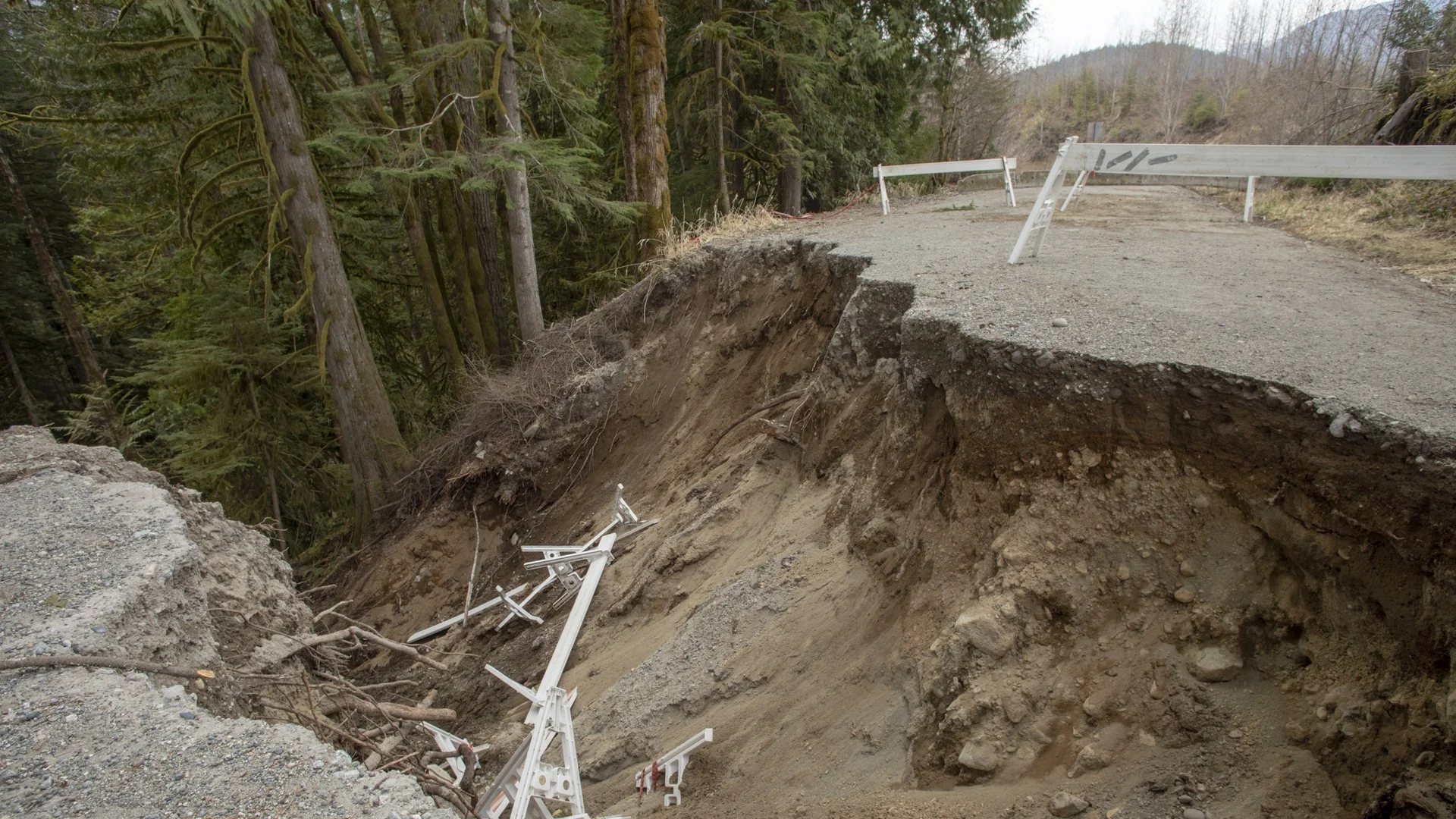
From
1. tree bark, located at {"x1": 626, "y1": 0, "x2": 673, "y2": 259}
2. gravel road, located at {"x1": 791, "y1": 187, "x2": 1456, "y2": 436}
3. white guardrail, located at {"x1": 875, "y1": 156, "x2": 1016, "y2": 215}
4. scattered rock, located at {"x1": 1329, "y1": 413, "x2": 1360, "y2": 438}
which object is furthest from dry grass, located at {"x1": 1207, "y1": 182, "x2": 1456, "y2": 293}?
tree bark, located at {"x1": 626, "y1": 0, "x2": 673, "y2": 259}

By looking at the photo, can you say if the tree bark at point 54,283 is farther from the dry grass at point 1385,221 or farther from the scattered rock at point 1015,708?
the dry grass at point 1385,221

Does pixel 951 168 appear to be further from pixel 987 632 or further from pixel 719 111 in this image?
pixel 987 632

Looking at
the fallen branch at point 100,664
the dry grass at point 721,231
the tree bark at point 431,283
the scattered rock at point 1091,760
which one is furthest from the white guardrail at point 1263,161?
the tree bark at point 431,283

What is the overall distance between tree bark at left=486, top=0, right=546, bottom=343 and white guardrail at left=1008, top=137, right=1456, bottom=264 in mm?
6211

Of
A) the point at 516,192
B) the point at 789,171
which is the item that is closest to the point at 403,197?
the point at 516,192

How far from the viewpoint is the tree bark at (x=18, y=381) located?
21031mm

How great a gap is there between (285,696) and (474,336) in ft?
31.5

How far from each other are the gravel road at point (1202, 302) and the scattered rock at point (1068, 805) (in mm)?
2127

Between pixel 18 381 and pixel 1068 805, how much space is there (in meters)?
29.8

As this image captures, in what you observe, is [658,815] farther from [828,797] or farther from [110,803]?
[110,803]

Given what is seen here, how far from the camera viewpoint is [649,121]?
1104cm

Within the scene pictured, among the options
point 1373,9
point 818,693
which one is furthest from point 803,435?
point 1373,9

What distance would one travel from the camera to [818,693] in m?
4.70

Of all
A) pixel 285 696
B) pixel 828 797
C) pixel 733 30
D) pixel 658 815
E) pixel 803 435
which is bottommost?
pixel 658 815
